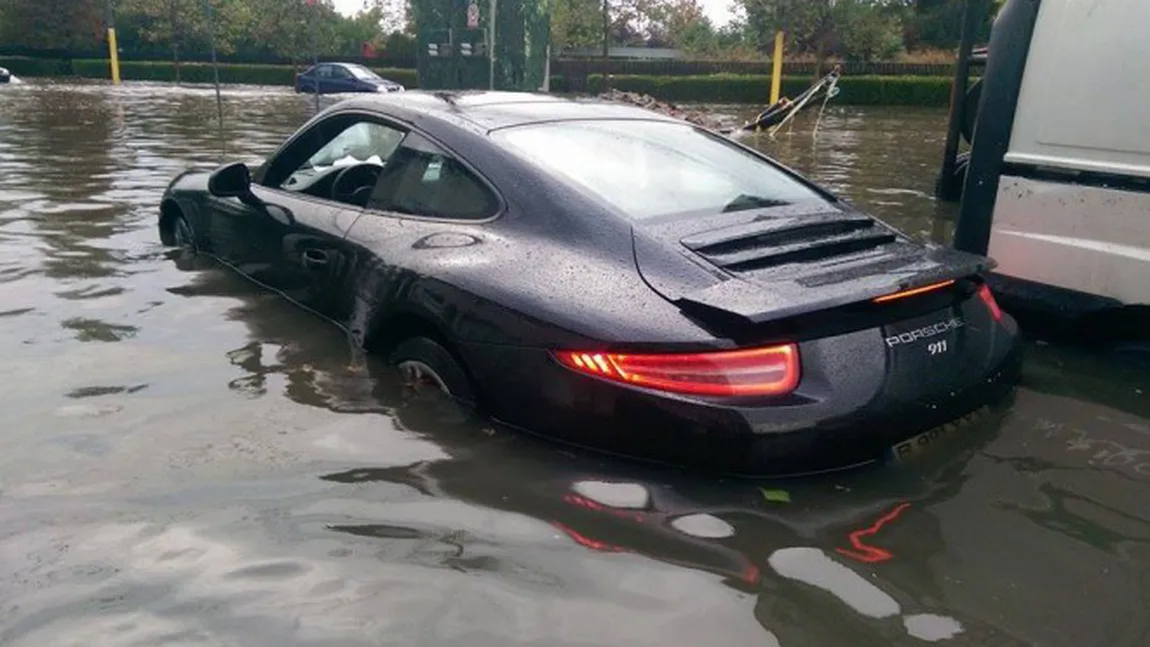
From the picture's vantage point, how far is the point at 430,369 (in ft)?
11.4

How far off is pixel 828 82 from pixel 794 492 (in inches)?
751

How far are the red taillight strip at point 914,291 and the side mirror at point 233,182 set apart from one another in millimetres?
3152

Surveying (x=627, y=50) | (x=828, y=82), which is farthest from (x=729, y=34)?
(x=828, y=82)

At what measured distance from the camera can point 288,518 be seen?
9.25ft

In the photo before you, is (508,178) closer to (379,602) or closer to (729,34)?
(379,602)

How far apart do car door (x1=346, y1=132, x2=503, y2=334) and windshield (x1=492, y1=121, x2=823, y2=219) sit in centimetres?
25

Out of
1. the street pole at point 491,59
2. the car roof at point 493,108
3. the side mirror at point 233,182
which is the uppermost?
the street pole at point 491,59

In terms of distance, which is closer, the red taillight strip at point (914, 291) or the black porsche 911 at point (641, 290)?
the black porsche 911 at point (641, 290)

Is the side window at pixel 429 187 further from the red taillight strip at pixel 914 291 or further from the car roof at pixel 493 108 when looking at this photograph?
the red taillight strip at pixel 914 291

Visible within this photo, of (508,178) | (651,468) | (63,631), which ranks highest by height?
(508,178)

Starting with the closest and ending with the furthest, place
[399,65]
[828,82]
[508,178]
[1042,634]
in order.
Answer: [1042,634] < [508,178] < [828,82] < [399,65]

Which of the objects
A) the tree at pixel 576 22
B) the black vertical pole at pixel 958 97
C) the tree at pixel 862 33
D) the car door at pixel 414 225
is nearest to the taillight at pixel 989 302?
the car door at pixel 414 225

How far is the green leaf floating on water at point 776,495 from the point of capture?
9.21ft

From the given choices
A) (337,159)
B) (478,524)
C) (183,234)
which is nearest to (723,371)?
(478,524)
